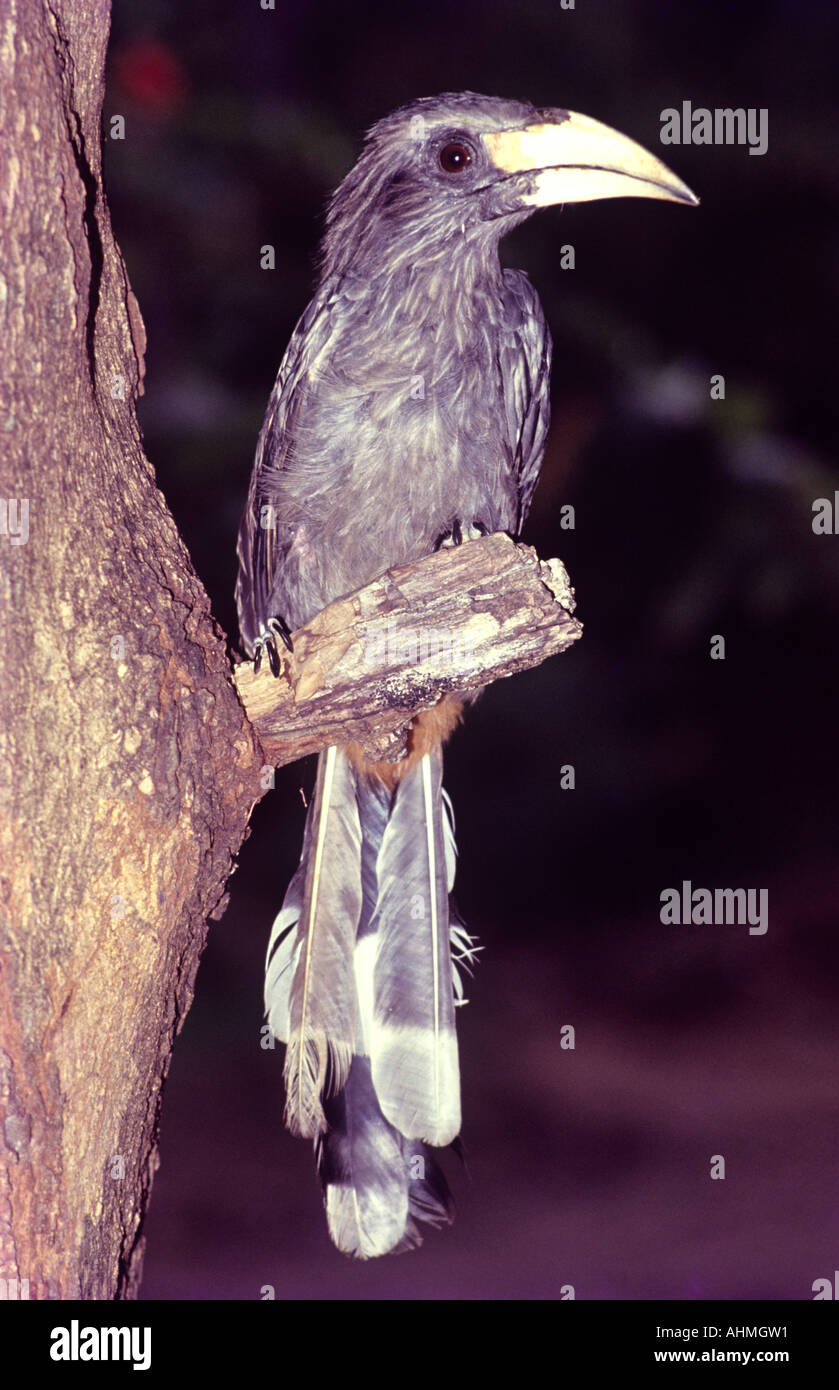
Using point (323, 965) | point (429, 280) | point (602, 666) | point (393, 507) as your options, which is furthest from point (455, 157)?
point (602, 666)

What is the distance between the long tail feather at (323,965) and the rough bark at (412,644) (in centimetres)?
55

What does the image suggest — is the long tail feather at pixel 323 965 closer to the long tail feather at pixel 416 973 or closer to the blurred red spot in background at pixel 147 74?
the long tail feather at pixel 416 973

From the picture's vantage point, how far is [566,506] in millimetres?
4074

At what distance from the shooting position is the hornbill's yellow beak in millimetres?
2191

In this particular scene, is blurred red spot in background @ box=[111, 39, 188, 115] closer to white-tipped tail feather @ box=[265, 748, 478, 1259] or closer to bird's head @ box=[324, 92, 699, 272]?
bird's head @ box=[324, 92, 699, 272]

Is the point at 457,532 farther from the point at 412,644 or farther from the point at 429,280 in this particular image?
the point at 412,644

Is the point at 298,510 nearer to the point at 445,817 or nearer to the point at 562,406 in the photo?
the point at 445,817

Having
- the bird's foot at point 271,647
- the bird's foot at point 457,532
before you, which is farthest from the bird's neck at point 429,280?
the bird's foot at point 271,647

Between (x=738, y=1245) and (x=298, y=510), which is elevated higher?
(x=298, y=510)

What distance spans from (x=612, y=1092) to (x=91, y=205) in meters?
3.73

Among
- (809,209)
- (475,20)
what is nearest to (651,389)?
(809,209)

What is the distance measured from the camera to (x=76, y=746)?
1.39 meters

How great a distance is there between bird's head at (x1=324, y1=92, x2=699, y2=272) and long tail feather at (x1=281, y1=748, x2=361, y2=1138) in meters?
1.08

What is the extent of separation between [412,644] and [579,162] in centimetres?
115
